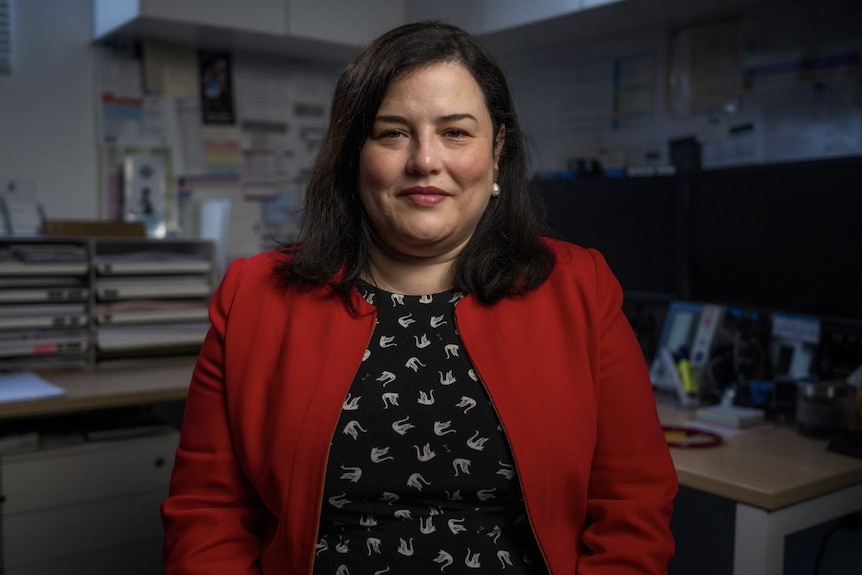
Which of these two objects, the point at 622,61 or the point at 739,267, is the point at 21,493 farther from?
the point at 622,61

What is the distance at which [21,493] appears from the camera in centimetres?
195

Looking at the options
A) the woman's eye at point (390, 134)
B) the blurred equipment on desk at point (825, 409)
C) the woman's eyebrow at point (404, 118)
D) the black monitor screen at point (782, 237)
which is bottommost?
the blurred equipment on desk at point (825, 409)

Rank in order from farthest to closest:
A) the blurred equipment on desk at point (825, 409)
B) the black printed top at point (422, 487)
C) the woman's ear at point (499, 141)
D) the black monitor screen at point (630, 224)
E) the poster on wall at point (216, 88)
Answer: the poster on wall at point (216, 88) < the black monitor screen at point (630, 224) < the blurred equipment on desk at point (825, 409) < the woman's ear at point (499, 141) < the black printed top at point (422, 487)

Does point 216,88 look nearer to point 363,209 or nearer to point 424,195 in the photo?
point 363,209

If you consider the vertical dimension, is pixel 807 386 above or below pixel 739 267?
below

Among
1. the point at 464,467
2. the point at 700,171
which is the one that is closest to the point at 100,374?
the point at 464,467

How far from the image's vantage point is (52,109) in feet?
8.21

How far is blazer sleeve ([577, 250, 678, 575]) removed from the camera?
114 cm

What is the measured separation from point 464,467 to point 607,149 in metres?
1.58

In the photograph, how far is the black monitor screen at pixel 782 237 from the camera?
1.70 metres

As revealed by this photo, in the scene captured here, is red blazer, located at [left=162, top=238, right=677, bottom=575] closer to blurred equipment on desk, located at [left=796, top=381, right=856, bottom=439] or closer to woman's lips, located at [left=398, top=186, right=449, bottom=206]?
woman's lips, located at [left=398, top=186, right=449, bottom=206]

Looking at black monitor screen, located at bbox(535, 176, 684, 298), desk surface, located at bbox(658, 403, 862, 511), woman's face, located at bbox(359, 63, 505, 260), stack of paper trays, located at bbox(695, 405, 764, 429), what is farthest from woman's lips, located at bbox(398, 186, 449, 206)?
black monitor screen, located at bbox(535, 176, 684, 298)

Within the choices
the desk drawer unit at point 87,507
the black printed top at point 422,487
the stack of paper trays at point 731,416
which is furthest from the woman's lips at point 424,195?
the desk drawer unit at point 87,507

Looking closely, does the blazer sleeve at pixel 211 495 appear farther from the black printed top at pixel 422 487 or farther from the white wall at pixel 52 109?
the white wall at pixel 52 109
